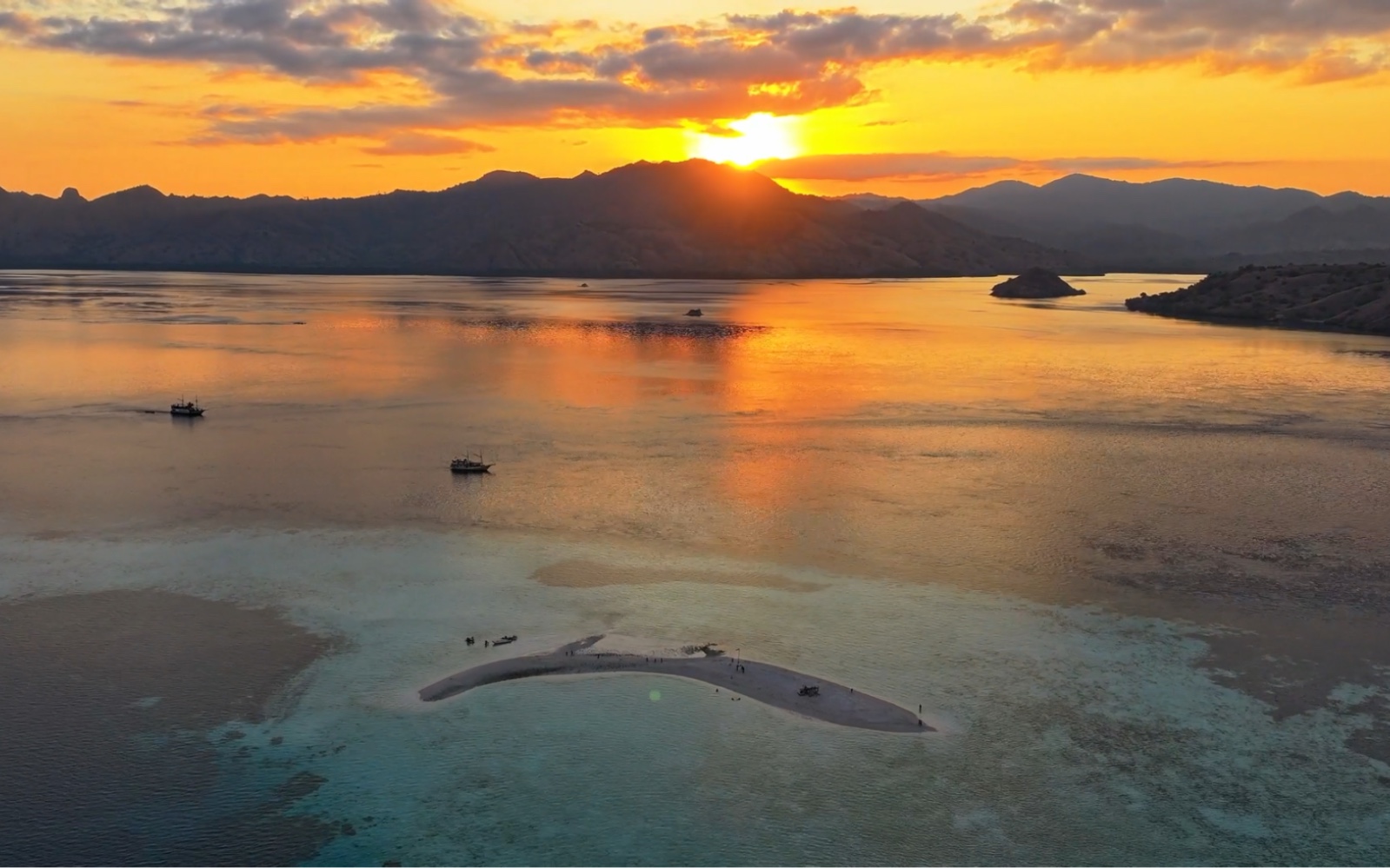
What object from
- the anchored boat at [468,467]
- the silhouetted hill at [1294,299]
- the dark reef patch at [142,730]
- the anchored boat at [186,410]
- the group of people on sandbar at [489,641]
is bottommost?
the dark reef patch at [142,730]

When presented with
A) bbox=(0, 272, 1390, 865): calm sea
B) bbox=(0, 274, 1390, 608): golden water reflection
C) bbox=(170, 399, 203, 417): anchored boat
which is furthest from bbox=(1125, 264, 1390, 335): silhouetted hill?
bbox=(170, 399, 203, 417): anchored boat

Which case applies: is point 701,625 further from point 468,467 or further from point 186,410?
point 186,410

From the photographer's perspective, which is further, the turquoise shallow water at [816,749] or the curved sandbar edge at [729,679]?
the curved sandbar edge at [729,679]

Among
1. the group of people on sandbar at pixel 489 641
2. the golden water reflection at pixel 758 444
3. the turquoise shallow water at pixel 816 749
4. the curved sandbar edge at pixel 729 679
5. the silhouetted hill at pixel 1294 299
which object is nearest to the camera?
the turquoise shallow water at pixel 816 749

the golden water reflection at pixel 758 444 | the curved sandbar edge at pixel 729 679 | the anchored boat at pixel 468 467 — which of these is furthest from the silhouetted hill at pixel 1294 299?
the curved sandbar edge at pixel 729 679

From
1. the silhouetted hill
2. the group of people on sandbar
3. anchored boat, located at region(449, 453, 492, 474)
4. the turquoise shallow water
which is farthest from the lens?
the silhouetted hill

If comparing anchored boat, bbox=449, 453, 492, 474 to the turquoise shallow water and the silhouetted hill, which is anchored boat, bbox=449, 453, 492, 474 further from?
the silhouetted hill

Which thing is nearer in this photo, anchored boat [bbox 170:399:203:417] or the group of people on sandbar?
the group of people on sandbar

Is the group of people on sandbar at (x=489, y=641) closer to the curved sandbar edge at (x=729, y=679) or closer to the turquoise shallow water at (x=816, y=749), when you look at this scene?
the turquoise shallow water at (x=816, y=749)
